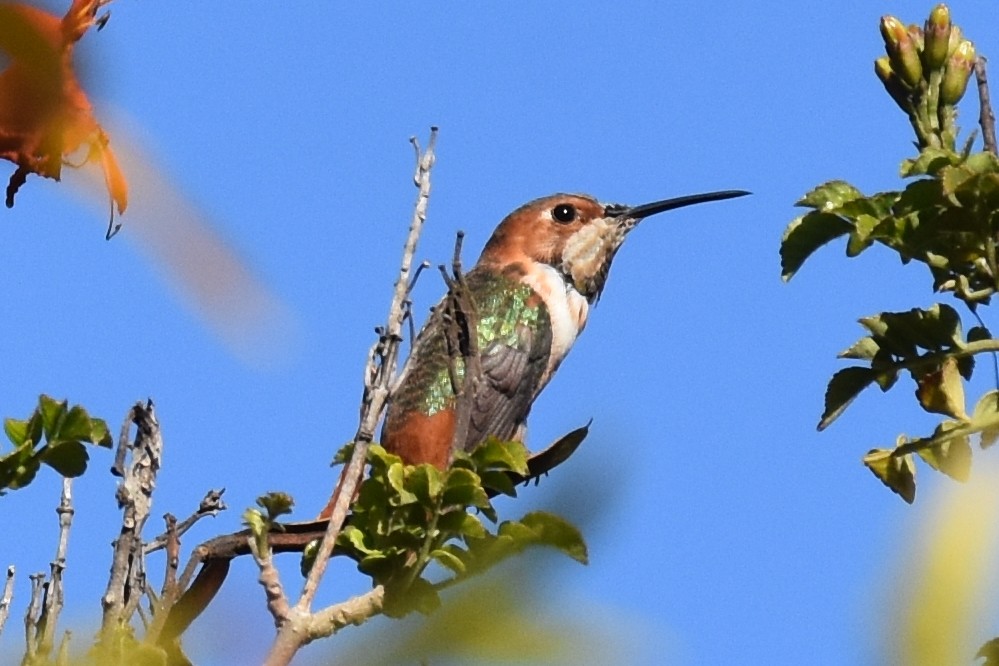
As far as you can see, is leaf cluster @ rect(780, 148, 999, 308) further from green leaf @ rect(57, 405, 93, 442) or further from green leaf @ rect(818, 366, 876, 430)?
green leaf @ rect(57, 405, 93, 442)

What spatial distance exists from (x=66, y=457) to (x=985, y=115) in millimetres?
1912

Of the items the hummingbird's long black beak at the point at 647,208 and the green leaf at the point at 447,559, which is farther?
the hummingbird's long black beak at the point at 647,208

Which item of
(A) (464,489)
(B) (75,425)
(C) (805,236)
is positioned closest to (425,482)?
(A) (464,489)

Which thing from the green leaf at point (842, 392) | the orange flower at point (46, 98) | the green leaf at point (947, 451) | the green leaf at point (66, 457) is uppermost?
the green leaf at point (66, 457)

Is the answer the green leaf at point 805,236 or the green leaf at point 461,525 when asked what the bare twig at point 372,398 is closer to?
the green leaf at point 461,525

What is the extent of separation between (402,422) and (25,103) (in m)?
6.44

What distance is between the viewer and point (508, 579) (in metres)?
0.83

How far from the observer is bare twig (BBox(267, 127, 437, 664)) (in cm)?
230

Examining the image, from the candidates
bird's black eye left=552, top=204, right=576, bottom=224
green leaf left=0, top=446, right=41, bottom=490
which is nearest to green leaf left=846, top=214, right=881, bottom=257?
green leaf left=0, top=446, right=41, bottom=490

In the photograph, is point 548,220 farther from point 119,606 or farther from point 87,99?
point 87,99

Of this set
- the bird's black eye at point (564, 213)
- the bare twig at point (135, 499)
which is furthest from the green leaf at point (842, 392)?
the bird's black eye at point (564, 213)

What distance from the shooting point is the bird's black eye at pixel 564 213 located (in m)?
8.94

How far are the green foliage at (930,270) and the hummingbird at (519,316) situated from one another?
4248 mm

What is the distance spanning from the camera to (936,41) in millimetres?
3037
